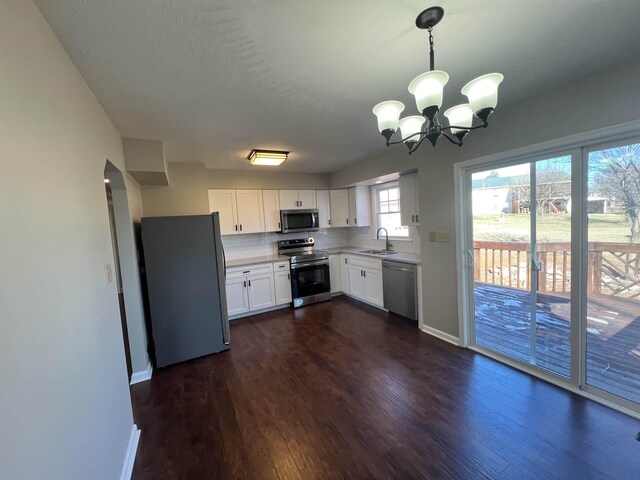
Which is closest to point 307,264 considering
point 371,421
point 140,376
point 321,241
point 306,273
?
point 306,273

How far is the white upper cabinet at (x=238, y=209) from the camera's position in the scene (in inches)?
165

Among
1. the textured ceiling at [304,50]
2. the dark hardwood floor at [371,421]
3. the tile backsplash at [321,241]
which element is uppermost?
the textured ceiling at [304,50]

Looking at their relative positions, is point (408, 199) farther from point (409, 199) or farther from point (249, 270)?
point (249, 270)

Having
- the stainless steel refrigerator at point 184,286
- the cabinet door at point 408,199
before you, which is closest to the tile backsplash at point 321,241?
the cabinet door at point 408,199

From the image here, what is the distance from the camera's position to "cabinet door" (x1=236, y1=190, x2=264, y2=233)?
4375 mm

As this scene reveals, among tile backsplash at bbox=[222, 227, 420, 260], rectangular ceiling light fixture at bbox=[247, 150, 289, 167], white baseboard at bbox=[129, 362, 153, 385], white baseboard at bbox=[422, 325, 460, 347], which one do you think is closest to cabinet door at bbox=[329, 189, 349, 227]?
tile backsplash at bbox=[222, 227, 420, 260]

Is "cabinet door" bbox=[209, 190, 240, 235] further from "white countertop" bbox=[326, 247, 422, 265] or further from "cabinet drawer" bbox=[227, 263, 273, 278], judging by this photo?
"white countertop" bbox=[326, 247, 422, 265]

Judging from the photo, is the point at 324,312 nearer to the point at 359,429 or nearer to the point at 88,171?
the point at 359,429

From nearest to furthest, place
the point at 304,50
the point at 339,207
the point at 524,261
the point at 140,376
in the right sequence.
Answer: the point at 304,50
the point at 524,261
the point at 140,376
the point at 339,207

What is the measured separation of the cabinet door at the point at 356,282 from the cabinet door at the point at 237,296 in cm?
184

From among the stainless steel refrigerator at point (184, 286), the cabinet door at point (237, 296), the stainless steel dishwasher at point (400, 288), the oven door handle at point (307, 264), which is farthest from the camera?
the oven door handle at point (307, 264)

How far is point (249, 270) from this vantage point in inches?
163

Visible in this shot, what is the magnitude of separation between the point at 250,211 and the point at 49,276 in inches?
139

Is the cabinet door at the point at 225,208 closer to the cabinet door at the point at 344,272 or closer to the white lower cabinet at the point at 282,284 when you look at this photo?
→ the white lower cabinet at the point at 282,284
